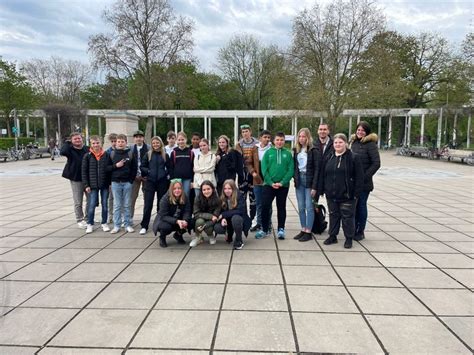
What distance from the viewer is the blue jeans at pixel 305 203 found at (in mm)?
5496

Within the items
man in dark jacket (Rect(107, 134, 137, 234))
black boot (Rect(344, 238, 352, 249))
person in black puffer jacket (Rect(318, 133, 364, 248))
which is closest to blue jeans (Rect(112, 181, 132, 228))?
man in dark jacket (Rect(107, 134, 137, 234))

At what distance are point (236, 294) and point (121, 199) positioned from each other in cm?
323

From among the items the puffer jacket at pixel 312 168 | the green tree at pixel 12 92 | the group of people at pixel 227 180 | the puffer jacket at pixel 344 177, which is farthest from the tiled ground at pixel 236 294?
the green tree at pixel 12 92

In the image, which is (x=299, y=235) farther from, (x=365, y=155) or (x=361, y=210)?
(x=365, y=155)

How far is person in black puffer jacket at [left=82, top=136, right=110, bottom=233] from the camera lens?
19.7ft

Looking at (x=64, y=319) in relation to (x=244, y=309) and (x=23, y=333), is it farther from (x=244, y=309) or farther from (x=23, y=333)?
(x=244, y=309)

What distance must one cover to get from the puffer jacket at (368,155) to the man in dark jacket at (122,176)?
3.57 meters

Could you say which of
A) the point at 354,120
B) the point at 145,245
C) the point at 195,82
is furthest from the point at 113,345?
the point at 354,120

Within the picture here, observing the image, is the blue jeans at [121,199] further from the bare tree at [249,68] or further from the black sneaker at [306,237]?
the bare tree at [249,68]

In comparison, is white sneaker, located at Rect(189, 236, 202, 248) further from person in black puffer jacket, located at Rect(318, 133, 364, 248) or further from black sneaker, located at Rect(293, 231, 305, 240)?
person in black puffer jacket, located at Rect(318, 133, 364, 248)

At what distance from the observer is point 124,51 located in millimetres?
Result: 34469

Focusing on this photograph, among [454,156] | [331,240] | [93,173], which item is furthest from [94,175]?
[454,156]

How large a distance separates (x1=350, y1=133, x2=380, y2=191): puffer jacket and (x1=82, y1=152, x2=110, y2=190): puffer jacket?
4034 mm

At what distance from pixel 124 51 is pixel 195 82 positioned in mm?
9212
